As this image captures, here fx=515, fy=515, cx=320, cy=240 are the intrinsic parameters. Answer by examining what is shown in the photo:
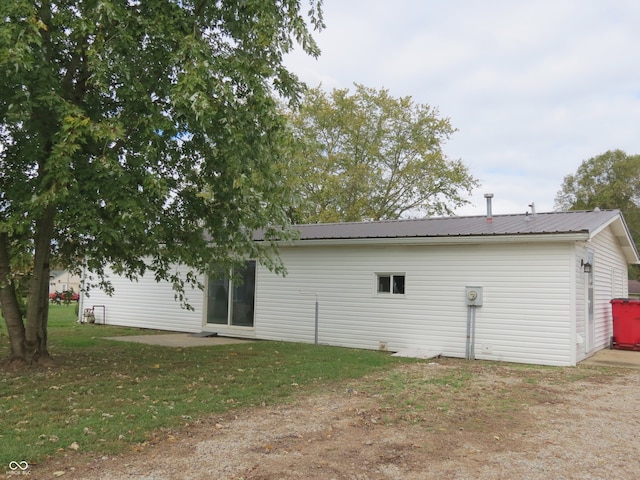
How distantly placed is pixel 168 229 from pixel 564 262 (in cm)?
713

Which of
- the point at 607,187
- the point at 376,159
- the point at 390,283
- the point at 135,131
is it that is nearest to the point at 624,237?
the point at 390,283

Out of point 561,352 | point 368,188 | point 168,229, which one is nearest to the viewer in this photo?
point 168,229

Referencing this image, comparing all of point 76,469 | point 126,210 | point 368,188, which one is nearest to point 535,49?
point 126,210

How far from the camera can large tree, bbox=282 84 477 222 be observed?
30.8m

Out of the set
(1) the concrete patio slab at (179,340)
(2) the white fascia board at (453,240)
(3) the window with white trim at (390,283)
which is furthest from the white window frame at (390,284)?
(1) the concrete patio slab at (179,340)

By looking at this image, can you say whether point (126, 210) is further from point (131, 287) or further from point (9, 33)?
point (131, 287)

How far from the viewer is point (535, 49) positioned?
1261 cm

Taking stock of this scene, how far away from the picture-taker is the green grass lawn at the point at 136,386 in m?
4.61

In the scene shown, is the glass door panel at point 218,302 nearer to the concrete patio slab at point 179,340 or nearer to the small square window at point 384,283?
the concrete patio slab at point 179,340

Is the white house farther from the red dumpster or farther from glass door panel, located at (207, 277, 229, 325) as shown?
the red dumpster

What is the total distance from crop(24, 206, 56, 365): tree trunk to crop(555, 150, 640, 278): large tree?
38789 mm

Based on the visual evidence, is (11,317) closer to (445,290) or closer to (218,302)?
(218,302)

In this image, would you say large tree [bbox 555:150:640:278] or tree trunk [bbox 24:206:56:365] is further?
large tree [bbox 555:150:640:278]

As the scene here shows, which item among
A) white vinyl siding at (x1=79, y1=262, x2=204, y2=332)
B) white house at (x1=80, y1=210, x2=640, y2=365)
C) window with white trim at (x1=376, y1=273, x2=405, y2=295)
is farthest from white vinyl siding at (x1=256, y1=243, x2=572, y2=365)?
white vinyl siding at (x1=79, y1=262, x2=204, y2=332)
